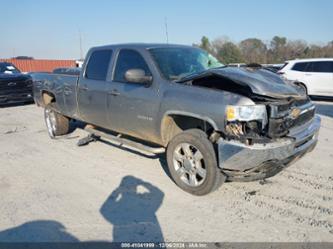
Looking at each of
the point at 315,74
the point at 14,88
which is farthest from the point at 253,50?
the point at 14,88

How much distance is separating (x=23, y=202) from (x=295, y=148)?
3.41m

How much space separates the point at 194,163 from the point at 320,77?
10.8 metres

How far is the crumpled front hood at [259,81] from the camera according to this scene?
3518mm

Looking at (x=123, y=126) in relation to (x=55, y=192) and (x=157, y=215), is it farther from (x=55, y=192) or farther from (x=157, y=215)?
(x=157, y=215)

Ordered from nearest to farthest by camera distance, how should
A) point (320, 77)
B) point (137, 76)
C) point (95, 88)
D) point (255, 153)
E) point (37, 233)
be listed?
point (37, 233)
point (255, 153)
point (137, 76)
point (95, 88)
point (320, 77)

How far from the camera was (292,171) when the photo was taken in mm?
4598

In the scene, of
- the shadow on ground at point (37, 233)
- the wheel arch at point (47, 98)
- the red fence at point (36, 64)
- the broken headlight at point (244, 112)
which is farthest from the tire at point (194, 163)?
the red fence at point (36, 64)

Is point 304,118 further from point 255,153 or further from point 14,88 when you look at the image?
point 14,88

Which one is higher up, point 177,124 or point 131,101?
point 131,101

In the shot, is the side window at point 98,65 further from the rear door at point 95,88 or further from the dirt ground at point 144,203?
the dirt ground at point 144,203

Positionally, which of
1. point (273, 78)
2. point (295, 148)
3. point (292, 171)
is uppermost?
point (273, 78)

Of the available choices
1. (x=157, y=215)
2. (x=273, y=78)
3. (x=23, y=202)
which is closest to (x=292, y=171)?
(x=273, y=78)

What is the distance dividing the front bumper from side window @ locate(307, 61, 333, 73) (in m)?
10.4

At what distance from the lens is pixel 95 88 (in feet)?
17.4
